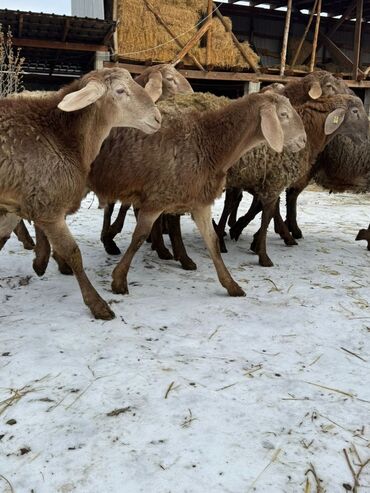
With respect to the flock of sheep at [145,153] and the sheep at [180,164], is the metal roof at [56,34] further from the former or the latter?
the sheep at [180,164]

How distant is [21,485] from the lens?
1.74 m

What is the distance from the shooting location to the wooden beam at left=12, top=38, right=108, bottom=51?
10297mm

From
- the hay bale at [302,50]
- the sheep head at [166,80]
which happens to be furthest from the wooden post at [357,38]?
the sheep head at [166,80]

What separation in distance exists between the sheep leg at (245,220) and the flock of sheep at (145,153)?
0.07 metres

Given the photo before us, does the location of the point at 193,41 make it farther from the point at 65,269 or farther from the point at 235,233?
the point at 65,269

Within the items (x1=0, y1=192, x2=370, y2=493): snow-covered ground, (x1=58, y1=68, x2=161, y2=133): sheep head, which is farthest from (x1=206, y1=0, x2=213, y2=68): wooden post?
(x1=58, y1=68, x2=161, y2=133): sheep head

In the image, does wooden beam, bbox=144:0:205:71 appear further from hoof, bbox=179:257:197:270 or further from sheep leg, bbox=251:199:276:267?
hoof, bbox=179:257:197:270

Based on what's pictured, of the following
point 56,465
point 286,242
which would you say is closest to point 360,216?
point 286,242

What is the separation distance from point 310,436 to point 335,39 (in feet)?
61.0

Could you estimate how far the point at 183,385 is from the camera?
2.44 meters

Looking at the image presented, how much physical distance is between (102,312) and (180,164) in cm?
134

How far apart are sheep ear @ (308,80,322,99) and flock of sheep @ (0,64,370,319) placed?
0.01 metres

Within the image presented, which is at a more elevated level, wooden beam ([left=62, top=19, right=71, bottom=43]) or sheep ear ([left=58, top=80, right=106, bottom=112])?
wooden beam ([left=62, top=19, right=71, bottom=43])

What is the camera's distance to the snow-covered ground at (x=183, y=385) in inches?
72.6
